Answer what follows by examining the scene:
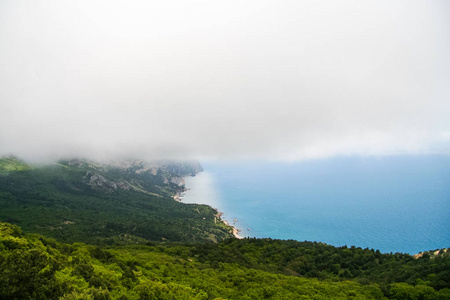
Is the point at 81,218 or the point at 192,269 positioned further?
the point at 81,218

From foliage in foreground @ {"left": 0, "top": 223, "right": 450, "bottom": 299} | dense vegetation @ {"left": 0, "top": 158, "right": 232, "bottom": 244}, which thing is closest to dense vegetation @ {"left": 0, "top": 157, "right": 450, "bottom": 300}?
foliage in foreground @ {"left": 0, "top": 223, "right": 450, "bottom": 299}

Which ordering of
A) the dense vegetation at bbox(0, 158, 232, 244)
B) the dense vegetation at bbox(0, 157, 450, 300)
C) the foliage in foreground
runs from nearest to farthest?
1. the foliage in foreground
2. the dense vegetation at bbox(0, 157, 450, 300)
3. the dense vegetation at bbox(0, 158, 232, 244)

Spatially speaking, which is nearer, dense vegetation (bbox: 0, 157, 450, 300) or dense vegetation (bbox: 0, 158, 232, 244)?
dense vegetation (bbox: 0, 157, 450, 300)

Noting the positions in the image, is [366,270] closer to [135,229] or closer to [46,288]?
[46,288]

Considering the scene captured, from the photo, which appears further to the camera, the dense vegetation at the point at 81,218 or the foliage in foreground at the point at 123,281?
the dense vegetation at the point at 81,218

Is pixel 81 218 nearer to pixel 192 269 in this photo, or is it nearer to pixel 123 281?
pixel 192 269

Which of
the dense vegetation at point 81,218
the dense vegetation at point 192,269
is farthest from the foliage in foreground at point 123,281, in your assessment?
the dense vegetation at point 81,218

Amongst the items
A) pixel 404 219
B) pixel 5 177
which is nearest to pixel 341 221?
pixel 404 219

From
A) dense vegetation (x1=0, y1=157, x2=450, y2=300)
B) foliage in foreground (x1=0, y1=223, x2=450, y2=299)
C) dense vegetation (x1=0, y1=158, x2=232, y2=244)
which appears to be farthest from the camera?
dense vegetation (x1=0, y1=158, x2=232, y2=244)

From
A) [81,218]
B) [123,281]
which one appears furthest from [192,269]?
[81,218]

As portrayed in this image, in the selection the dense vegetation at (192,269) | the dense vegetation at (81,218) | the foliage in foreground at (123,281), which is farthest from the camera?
the dense vegetation at (81,218)

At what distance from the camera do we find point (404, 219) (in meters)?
180

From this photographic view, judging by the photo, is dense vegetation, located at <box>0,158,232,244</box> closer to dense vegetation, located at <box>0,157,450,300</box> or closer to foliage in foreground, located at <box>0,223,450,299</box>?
dense vegetation, located at <box>0,157,450,300</box>

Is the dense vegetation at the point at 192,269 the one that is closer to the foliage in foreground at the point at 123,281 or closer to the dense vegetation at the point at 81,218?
the foliage in foreground at the point at 123,281
